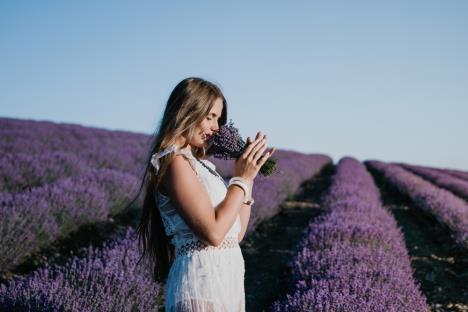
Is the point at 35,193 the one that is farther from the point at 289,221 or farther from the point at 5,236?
the point at 289,221

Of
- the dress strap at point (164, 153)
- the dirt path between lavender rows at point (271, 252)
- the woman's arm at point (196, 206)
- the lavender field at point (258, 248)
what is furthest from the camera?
the dirt path between lavender rows at point (271, 252)

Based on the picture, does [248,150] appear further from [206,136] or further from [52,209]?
[52,209]

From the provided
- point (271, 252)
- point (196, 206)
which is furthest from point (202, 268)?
point (271, 252)

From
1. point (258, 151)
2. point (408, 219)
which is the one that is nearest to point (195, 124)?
point (258, 151)

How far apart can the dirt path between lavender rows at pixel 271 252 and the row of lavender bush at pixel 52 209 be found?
1.88 meters

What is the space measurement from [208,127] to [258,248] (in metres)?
4.58

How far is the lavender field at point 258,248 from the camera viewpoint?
9.39ft

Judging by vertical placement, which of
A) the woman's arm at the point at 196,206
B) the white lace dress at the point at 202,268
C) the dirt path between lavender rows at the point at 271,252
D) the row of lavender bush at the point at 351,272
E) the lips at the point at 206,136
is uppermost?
the lips at the point at 206,136

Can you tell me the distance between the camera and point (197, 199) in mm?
1619

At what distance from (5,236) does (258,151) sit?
3141 millimetres

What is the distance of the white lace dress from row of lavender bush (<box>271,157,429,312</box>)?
0.99m

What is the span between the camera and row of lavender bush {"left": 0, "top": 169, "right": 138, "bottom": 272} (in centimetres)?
424

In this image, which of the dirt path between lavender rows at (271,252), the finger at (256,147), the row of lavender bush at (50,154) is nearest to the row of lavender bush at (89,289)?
the dirt path between lavender rows at (271,252)

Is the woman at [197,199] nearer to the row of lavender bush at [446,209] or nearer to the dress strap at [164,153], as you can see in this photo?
the dress strap at [164,153]
